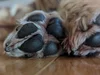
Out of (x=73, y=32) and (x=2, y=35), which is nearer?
(x=73, y=32)

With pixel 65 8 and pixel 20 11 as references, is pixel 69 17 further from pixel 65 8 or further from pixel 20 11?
pixel 20 11

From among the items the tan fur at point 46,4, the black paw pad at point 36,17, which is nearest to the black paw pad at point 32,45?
the black paw pad at point 36,17

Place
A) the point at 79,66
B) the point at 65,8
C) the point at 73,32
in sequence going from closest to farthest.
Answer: the point at 79,66 → the point at 73,32 → the point at 65,8

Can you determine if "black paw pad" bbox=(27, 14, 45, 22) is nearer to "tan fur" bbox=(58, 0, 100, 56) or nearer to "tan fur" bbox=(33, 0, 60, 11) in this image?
"tan fur" bbox=(58, 0, 100, 56)

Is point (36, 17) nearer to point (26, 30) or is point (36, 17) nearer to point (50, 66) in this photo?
point (26, 30)

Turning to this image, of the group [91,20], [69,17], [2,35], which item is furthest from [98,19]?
[2,35]

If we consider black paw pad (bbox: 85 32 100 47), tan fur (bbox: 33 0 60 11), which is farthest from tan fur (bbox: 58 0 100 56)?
tan fur (bbox: 33 0 60 11)

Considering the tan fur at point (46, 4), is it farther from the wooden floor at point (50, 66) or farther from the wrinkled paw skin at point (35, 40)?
the wooden floor at point (50, 66)
